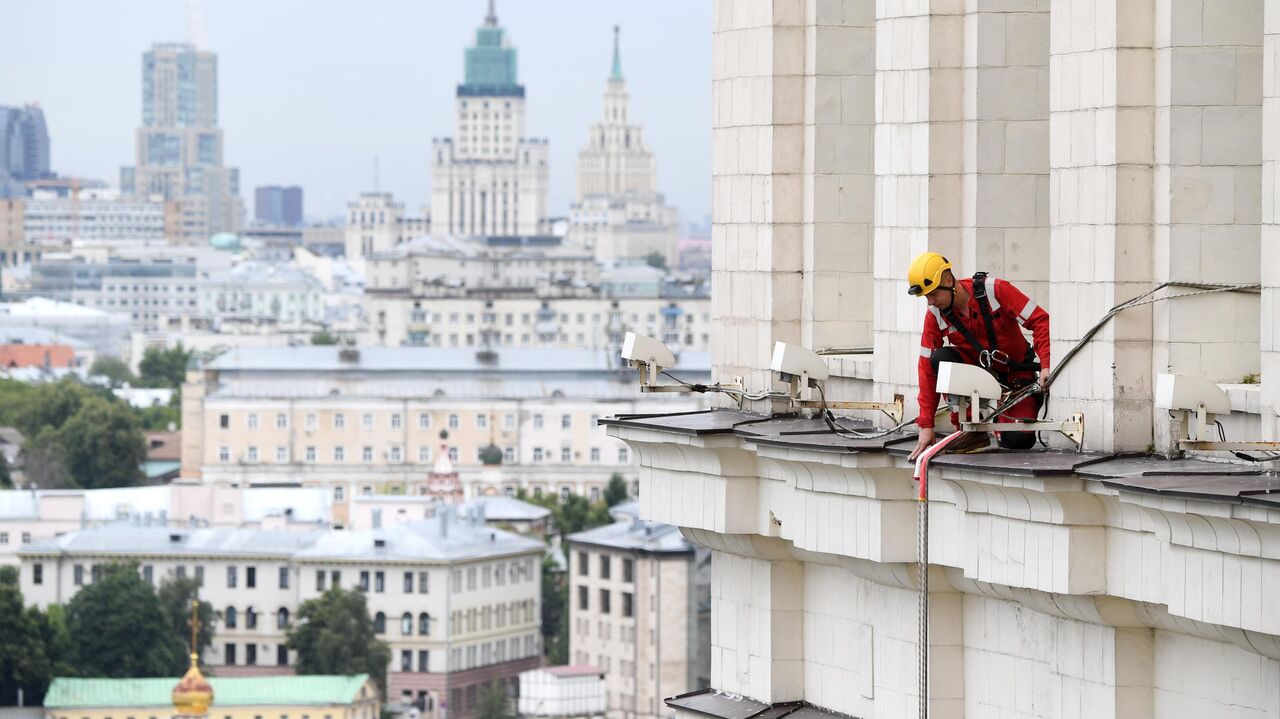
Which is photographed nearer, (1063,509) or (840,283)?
(1063,509)

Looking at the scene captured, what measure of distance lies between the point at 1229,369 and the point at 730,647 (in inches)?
166

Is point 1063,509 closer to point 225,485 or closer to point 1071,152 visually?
point 1071,152

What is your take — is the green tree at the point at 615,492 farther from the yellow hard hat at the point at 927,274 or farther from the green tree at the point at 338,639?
the yellow hard hat at the point at 927,274

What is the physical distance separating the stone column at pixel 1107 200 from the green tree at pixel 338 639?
3614 inches

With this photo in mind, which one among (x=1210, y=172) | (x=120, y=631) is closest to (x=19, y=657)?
(x=120, y=631)

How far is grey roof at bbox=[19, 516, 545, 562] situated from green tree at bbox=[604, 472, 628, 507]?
62.3 feet

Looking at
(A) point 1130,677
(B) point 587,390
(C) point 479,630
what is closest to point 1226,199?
(A) point 1130,677

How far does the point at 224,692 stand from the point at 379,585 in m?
12.8

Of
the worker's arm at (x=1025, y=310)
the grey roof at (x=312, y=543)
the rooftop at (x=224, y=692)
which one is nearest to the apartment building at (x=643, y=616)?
the rooftop at (x=224, y=692)

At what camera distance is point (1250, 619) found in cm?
1197

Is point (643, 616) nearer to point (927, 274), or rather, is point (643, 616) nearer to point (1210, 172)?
point (927, 274)

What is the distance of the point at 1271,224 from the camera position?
12.4 metres

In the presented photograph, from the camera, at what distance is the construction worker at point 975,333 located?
13766 mm

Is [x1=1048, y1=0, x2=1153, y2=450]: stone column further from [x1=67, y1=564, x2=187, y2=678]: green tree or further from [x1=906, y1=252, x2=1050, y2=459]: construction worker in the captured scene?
[x1=67, y1=564, x2=187, y2=678]: green tree
